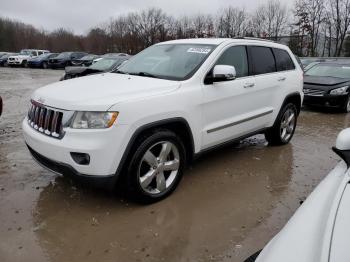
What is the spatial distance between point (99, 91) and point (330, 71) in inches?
372

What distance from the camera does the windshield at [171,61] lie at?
4.19 metres

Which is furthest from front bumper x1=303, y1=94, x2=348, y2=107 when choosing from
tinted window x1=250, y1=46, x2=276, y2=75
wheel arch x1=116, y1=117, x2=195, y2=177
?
Answer: wheel arch x1=116, y1=117, x2=195, y2=177

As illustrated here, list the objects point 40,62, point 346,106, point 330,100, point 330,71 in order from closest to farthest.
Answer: point 330,100 → point 346,106 → point 330,71 → point 40,62

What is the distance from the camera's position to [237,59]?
4770 mm

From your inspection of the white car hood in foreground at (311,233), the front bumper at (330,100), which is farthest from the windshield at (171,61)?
the front bumper at (330,100)

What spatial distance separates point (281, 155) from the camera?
564 cm

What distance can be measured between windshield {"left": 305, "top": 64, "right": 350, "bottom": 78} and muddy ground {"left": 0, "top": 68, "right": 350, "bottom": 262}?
20.3 ft

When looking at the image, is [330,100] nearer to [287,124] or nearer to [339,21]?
[287,124]

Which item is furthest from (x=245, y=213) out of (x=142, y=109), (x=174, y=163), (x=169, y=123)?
(x=142, y=109)

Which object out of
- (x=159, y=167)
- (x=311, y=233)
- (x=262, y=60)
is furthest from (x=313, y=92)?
(x=311, y=233)

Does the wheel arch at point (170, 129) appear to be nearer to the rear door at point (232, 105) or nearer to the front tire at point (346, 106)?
the rear door at point (232, 105)

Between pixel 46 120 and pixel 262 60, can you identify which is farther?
pixel 262 60

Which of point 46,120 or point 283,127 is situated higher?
point 46,120

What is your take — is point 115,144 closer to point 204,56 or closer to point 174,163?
point 174,163
